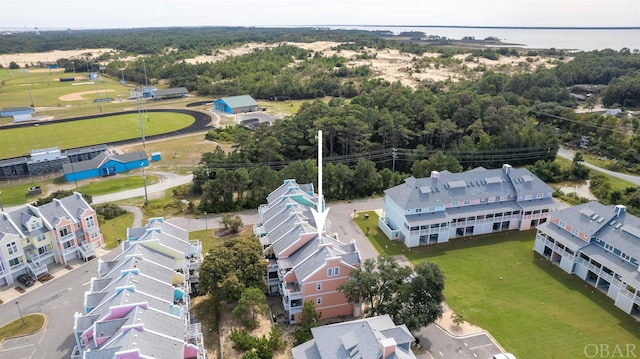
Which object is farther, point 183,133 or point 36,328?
point 183,133

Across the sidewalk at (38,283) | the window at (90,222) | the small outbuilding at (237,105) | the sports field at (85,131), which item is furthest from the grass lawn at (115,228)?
the small outbuilding at (237,105)

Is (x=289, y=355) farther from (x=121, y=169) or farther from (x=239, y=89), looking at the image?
(x=239, y=89)

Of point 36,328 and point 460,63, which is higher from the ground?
point 460,63

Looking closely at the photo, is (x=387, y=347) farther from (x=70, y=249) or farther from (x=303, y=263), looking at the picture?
(x=70, y=249)

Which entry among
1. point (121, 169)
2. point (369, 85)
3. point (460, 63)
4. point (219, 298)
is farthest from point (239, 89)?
point (219, 298)

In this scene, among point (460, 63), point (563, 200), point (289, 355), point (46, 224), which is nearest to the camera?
point (289, 355)

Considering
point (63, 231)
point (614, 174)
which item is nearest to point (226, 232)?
point (63, 231)
